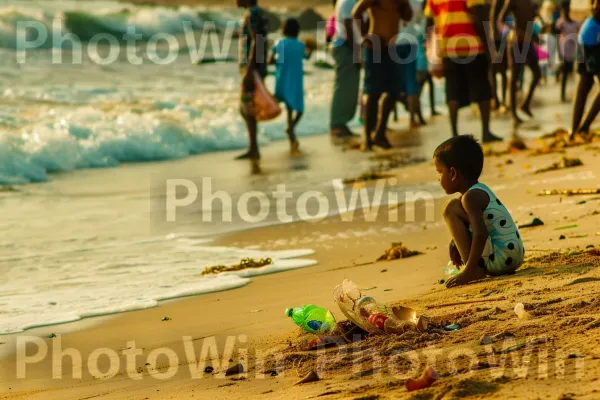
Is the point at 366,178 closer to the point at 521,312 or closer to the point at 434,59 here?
the point at 434,59

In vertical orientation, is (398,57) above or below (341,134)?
above

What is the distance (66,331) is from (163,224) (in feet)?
9.34

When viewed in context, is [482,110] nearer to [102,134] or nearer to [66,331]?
[102,134]

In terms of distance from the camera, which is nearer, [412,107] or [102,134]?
[102,134]

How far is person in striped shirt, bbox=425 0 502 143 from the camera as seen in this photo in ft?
31.9

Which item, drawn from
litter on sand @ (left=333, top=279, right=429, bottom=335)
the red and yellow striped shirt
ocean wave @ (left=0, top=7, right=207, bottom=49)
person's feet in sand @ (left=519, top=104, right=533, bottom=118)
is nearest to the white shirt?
the red and yellow striped shirt

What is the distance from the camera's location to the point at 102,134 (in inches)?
505

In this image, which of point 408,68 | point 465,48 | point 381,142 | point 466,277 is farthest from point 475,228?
point 408,68

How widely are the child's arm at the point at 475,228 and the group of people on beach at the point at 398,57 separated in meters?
4.50

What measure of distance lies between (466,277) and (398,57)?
7.92 meters

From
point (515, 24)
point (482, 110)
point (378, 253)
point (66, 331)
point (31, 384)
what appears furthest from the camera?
point (515, 24)

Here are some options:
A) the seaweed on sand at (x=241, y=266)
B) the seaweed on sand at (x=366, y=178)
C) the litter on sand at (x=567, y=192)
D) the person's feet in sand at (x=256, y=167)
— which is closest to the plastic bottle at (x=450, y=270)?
the seaweed on sand at (x=241, y=266)

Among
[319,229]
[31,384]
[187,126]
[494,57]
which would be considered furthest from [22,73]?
[31,384]

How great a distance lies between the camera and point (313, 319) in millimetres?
4043
